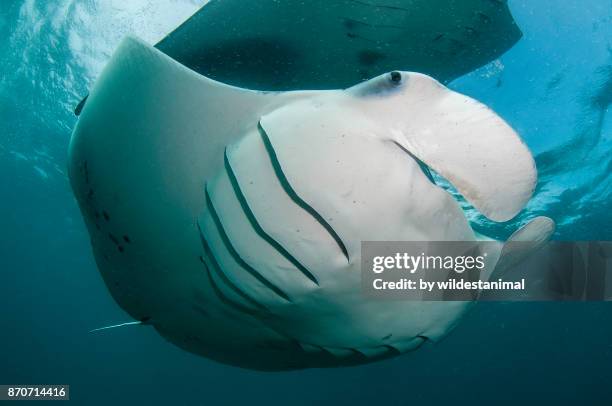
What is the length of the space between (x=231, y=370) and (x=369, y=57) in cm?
4992

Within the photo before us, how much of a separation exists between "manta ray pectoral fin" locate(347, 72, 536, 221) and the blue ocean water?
563cm

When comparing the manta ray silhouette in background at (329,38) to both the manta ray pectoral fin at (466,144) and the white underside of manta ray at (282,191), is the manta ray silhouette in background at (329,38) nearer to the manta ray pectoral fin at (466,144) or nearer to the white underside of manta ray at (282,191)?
the white underside of manta ray at (282,191)

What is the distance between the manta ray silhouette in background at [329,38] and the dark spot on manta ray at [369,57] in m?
0.01

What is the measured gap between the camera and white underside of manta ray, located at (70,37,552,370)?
3.94 feet

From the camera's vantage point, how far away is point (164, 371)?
53.5 meters

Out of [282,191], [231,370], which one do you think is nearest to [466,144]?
[282,191]

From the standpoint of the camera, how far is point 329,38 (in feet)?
12.0

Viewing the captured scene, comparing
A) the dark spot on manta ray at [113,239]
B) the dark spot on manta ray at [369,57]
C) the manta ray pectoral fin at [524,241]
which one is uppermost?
the dark spot on manta ray at [369,57]

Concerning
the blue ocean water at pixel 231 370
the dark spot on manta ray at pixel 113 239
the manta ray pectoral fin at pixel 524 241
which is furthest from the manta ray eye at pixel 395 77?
the blue ocean water at pixel 231 370

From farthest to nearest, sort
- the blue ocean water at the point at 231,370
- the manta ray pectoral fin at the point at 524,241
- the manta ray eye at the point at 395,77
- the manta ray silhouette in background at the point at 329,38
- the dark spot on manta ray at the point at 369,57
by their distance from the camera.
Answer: the blue ocean water at the point at 231,370 < the dark spot on manta ray at the point at 369,57 < the manta ray silhouette in background at the point at 329,38 < the manta ray pectoral fin at the point at 524,241 < the manta ray eye at the point at 395,77

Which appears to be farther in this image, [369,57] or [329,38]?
[369,57]

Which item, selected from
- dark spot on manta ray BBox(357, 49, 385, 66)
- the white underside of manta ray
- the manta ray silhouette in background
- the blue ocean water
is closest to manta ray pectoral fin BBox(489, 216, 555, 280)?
the white underside of manta ray

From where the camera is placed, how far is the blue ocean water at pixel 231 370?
7.25 metres

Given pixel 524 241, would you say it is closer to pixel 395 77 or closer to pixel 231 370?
pixel 395 77
